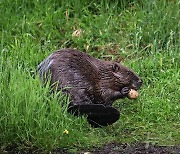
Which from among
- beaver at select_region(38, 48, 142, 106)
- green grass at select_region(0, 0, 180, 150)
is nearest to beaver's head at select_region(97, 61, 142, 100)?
beaver at select_region(38, 48, 142, 106)

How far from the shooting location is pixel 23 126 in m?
3.98

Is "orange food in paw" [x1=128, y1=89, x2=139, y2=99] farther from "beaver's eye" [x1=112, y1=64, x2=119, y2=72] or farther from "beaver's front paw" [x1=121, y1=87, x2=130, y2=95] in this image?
"beaver's eye" [x1=112, y1=64, x2=119, y2=72]

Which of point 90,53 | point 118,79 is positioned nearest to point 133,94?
point 118,79

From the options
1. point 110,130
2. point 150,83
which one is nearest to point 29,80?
point 110,130

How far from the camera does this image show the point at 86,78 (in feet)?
15.7

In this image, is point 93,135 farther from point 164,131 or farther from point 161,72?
point 161,72

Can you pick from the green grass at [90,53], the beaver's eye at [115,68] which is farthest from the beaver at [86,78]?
the green grass at [90,53]

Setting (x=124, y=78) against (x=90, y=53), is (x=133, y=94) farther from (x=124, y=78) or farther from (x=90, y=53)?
(x=90, y=53)

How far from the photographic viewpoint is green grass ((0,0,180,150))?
4.04 meters

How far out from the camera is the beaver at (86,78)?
182 inches

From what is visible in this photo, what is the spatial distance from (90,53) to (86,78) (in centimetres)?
191

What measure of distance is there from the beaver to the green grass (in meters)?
0.18

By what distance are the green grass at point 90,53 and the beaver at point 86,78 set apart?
0.18 meters

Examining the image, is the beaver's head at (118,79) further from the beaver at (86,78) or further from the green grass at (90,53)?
the green grass at (90,53)
